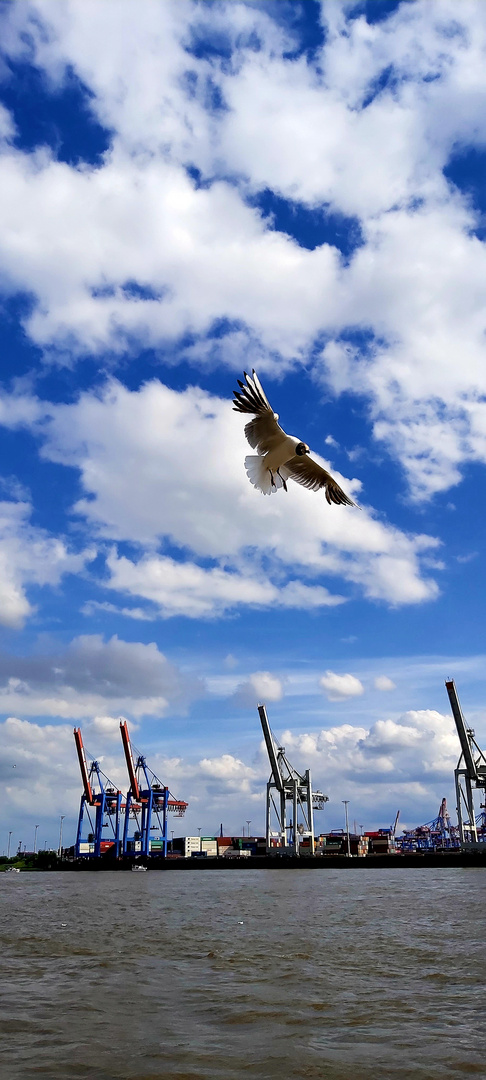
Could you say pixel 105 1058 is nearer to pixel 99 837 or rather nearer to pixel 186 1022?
pixel 186 1022

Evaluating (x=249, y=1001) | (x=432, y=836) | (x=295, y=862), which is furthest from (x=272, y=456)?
(x=432, y=836)

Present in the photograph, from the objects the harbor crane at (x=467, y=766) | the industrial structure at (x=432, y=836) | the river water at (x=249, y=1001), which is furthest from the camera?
the industrial structure at (x=432, y=836)

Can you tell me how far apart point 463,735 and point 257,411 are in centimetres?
6296

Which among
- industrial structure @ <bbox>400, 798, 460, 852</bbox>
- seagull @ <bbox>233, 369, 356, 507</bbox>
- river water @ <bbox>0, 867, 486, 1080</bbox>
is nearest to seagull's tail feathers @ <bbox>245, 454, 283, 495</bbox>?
seagull @ <bbox>233, 369, 356, 507</bbox>

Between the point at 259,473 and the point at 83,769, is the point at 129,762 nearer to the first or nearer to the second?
the point at 83,769

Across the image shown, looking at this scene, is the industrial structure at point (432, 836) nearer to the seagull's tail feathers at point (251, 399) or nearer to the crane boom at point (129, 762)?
the crane boom at point (129, 762)

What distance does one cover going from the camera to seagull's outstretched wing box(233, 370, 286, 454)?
10312 mm

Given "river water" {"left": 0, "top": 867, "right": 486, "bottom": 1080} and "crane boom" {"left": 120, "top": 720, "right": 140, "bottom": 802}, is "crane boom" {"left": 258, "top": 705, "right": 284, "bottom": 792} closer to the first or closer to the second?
"crane boom" {"left": 120, "top": 720, "right": 140, "bottom": 802}

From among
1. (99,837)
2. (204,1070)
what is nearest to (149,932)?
(204,1070)

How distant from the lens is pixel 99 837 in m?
89.8

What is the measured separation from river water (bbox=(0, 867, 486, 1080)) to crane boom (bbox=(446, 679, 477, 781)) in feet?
170

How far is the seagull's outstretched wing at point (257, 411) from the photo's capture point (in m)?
10.3

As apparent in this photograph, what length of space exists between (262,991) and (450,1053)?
3.44 meters

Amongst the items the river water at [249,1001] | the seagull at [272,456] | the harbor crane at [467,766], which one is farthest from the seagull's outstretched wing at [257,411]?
the harbor crane at [467,766]
